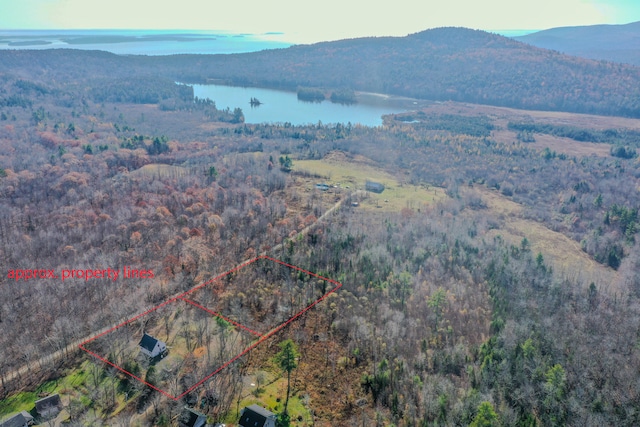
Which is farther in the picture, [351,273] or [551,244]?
[551,244]

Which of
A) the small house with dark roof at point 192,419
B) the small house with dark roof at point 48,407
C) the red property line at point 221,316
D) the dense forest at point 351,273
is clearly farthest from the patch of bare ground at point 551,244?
the small house with dark roof at point 48,407

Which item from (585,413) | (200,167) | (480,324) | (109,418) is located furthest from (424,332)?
(200,167)

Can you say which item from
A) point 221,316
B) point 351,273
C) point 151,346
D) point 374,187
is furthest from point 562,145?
point 151,346

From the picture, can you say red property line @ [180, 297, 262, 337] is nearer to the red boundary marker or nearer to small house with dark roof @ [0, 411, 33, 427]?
the red boundary marker

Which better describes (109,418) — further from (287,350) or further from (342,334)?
(342,334)

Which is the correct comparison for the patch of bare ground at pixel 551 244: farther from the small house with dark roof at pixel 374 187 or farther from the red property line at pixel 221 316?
the red property line at pixel 221 316

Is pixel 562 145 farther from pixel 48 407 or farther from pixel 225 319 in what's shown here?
pixel 48 407

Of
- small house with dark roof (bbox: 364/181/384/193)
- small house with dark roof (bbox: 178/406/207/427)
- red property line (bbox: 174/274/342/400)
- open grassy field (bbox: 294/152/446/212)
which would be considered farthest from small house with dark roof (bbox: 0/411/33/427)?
small house with dark roof (bbox: 364/181/384/193)

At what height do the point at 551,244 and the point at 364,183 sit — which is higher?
the point at 364,183

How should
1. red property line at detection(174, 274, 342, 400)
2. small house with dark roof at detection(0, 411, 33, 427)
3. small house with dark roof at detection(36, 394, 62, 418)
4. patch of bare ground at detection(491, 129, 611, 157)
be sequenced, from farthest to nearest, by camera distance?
patch of bare ground at detection(491, 129, 611, 157) < red property line at detection(174, 274, 342, 400) < small house with dark roof at detection(36, 394, 62, 418) < small house with dark roof at detection(0, 411, 33, 427)
